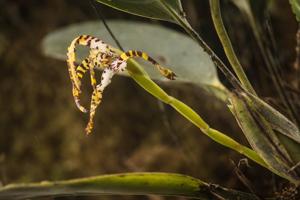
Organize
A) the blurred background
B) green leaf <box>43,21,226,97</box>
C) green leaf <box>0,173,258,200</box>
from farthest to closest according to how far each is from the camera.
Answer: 1. the blurred background
2. green leaf <box>43,21,226,97</box>
3. green leaf <box>0,173,258,200</box>

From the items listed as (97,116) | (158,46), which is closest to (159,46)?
(158,46)

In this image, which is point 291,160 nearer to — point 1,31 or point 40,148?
point 40,148

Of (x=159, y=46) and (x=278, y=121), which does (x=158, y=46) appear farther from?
(x=278, y=121)

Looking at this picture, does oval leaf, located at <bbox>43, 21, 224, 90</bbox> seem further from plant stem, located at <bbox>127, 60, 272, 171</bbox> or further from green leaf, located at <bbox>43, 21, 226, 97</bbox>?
plant stem, located at <bbox>127, 60, 272, 171</bbox>

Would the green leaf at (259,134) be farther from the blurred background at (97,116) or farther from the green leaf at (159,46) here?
the blurred background at (97,116)

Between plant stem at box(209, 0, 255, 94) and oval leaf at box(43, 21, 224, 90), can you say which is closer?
plant stem at box(209, 0, 255, 94)

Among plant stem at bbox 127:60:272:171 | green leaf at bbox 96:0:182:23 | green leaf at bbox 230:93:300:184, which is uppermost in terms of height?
green leaf at bbox 96:0:182:23

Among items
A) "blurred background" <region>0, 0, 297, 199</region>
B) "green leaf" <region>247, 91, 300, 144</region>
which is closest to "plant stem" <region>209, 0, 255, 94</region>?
"green leaf" <region>247, 91, 300, 144</region>
